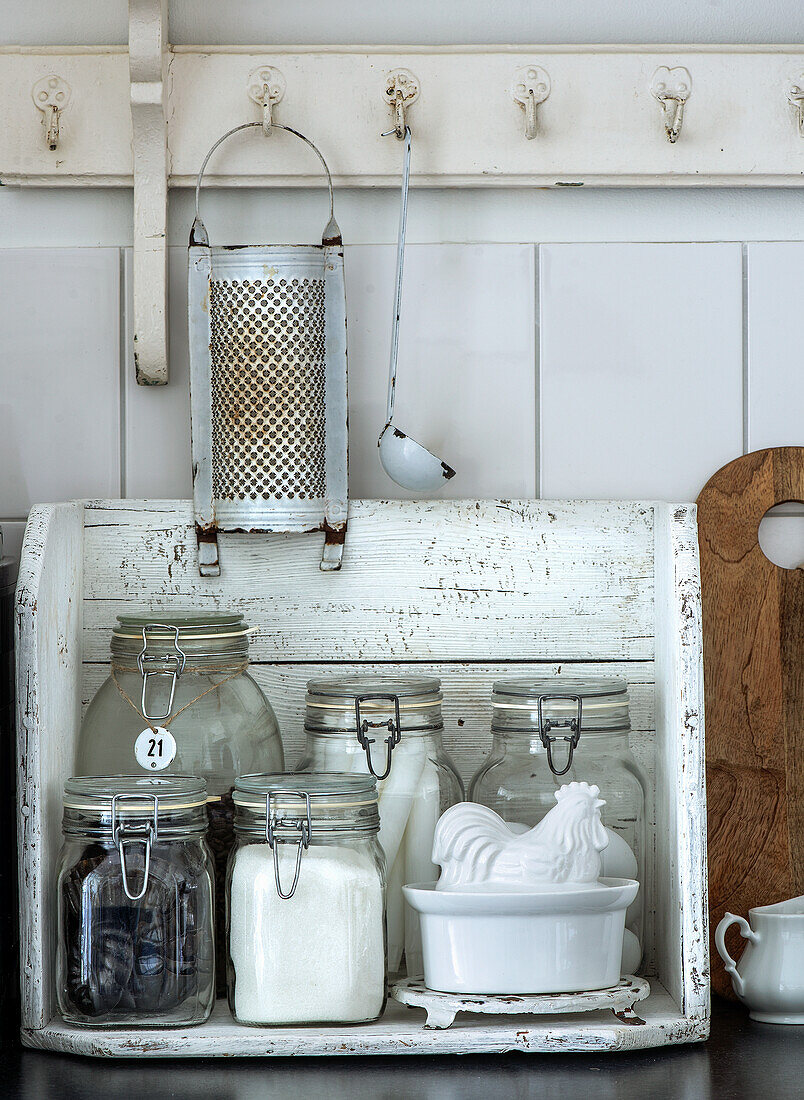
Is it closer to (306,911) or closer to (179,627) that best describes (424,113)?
(179,627)

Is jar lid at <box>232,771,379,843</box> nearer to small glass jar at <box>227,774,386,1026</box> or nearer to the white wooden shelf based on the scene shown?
small glass jar at <box>227,774,386,1026</box>

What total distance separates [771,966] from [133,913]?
0.52m

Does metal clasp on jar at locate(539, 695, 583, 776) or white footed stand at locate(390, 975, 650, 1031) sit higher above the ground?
metal clasp on jar at locate(539, 695, 583, 776)

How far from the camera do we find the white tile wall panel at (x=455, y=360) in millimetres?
1138

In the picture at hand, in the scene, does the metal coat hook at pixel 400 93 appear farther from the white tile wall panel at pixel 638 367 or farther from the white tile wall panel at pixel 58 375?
the white tile wall panel at pixel 58 375

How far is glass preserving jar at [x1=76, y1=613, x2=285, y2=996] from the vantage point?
97 cm

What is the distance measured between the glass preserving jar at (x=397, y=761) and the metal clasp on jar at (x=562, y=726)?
0.09 metres

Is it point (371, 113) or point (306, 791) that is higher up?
point (371, 113)

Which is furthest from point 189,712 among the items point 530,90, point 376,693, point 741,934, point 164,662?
point 530,90

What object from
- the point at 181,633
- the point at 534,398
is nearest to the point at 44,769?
the point at 181,633

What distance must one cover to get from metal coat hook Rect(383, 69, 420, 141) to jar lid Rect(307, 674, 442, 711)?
51 centimetres

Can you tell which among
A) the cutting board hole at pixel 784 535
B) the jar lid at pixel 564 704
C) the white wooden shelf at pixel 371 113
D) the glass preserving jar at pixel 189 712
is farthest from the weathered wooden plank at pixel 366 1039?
the white wooden shelf at pixel 371 113

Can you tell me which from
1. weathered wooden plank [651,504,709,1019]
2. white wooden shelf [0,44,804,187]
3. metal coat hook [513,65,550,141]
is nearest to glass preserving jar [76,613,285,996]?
weathered wooden plank [651,504,709,1019]

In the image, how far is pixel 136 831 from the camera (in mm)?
865
